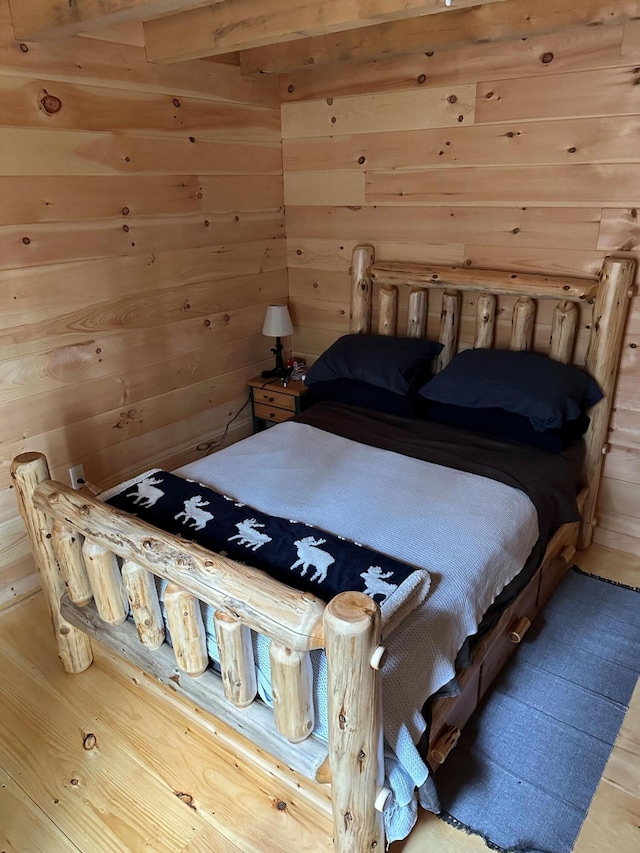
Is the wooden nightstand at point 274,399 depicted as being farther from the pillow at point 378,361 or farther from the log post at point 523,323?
the log post at point 523,323

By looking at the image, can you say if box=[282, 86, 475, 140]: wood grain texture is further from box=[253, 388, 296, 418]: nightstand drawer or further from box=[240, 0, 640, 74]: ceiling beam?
box=[253, 388, 296, 418]: nightstand drawer

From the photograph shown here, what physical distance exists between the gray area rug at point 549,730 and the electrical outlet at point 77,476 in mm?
1786

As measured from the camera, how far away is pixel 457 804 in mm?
1665

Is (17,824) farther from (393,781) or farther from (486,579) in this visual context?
(486,579)

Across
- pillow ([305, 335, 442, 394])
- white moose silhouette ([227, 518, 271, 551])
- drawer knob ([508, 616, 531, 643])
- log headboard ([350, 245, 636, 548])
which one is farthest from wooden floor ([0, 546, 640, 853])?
pillow ([305, 335, 442, 394])

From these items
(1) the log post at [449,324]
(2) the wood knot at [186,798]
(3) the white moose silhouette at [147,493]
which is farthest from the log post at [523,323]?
(2) the wood knot at [186,798]

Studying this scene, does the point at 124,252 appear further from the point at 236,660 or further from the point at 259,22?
the point at 236,660

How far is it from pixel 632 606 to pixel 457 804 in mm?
1174

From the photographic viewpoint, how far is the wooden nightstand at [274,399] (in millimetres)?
3134

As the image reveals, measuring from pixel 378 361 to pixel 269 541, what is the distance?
4.16ft

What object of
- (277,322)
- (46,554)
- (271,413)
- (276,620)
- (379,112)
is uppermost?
(379,112)

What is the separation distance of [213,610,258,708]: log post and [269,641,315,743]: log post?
0.11 meters

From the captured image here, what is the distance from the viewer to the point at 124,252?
2564 mm

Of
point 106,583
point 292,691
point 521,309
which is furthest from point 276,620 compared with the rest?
point 521,309
